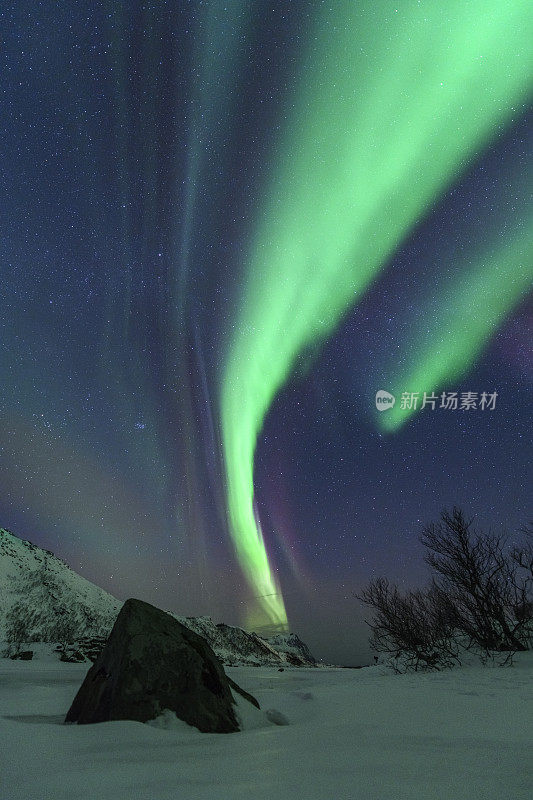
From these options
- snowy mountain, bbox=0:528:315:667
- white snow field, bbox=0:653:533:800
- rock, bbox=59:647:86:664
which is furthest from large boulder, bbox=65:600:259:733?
snowy mountain, bbox=0:528:315:667

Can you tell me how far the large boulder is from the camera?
387 cm

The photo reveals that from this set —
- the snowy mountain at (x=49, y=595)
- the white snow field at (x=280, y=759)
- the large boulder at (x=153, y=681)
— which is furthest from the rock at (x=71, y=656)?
the white snow field at (x=280, y=759)

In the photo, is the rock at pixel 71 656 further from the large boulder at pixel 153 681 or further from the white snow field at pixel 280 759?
the white snow field at pixel 280 759

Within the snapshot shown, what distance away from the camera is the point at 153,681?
4078 millimetres

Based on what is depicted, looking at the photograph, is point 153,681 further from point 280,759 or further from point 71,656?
point 71,656

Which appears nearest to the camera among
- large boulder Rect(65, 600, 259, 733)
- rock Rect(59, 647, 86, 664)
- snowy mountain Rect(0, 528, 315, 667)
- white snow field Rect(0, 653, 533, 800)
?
white snow field Rect(0, 653, 533, 800)

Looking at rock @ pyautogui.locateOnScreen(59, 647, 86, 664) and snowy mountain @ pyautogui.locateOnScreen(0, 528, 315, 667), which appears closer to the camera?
rock @ pyautogui.locateOnScreen(59, 647, 86, 664)

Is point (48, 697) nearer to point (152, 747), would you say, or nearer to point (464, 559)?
point (152, 747)

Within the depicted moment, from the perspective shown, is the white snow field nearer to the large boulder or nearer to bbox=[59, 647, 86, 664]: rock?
the large boulder

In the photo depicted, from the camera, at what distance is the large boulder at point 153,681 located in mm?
3865

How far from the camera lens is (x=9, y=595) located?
81.8 m

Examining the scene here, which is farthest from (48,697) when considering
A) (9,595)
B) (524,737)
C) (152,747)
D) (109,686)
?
(9,595)

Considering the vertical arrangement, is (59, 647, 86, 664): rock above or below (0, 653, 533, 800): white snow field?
below

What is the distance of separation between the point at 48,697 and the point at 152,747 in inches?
175
